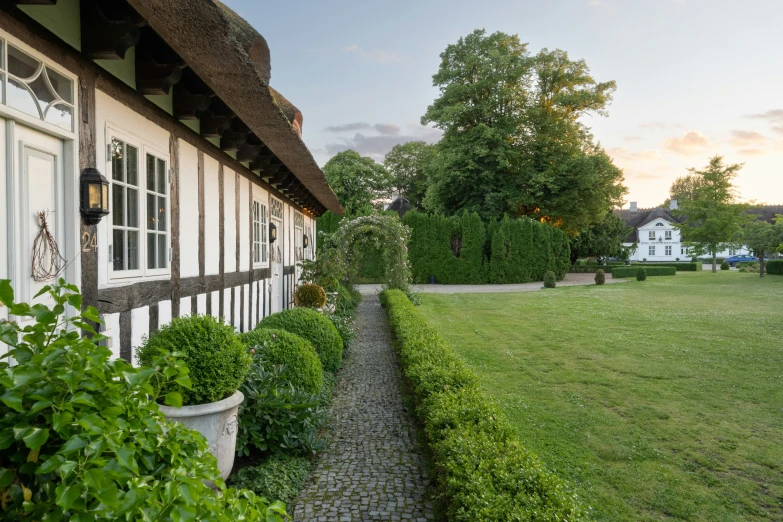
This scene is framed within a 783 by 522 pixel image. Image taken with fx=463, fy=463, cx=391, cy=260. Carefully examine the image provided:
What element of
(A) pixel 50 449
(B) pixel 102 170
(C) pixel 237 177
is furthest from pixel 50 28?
Answer: (C) pixel 237 177

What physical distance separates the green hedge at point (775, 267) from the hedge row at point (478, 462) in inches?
1355

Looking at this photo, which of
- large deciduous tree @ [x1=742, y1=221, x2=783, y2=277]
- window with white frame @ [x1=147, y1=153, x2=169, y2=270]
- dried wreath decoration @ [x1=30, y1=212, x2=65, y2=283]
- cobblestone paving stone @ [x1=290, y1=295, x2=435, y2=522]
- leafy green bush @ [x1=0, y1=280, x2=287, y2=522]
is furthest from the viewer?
large deciduous tree @ [x1=742, y1=221, x2=783, y2=277]

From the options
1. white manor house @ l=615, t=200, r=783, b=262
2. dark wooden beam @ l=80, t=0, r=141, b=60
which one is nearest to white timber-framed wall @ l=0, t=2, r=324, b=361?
dark wooden beam @ l=80, t=0, r=141, b=60

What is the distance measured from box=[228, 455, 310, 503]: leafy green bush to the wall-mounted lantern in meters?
2.17

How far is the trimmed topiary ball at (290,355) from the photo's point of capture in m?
A: 5.00

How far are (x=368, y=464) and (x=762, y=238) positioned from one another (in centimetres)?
3529

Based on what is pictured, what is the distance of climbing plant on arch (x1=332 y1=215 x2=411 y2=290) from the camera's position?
52.3ft

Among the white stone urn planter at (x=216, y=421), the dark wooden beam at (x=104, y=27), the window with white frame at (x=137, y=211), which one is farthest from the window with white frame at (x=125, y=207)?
the white stone urn planter at (x=216, y=421)

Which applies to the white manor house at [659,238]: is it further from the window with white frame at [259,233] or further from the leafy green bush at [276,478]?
the leafy green bush at [276,478]

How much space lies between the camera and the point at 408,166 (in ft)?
152

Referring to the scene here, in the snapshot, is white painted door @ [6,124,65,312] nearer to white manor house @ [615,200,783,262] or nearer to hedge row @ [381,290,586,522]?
hedge row @ [381,290,586,522]

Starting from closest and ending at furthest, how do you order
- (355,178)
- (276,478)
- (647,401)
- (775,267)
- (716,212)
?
(276,478) → (647,401) → (775,267) → (716,212) → (355,178)

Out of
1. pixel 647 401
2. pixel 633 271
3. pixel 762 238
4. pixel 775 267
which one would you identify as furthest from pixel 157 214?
pixel 775 267

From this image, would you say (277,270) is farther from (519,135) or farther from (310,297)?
(519,135)
